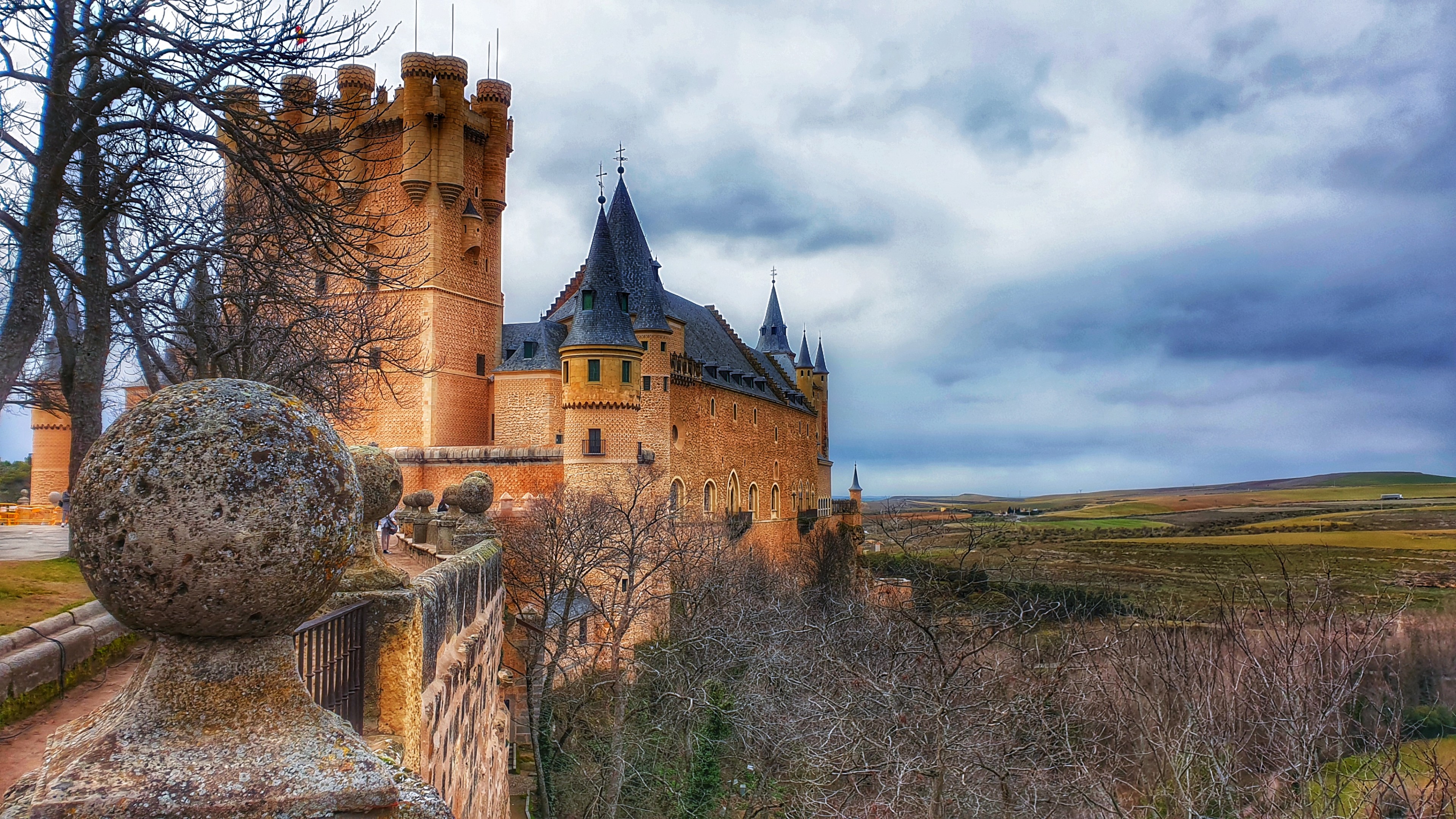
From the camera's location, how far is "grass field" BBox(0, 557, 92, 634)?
6242mm

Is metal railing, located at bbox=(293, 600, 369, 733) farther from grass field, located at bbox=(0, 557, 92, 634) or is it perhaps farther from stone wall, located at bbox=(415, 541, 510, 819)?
grass field, located at bbox=(0, 557, 92, 634)

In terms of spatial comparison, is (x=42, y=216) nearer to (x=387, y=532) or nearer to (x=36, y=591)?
(x=36, y=591)

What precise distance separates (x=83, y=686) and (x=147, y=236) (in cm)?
625

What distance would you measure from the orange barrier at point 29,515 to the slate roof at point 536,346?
14.7 meters

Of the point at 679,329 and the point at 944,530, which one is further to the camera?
the point at 679,329

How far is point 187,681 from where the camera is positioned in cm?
209

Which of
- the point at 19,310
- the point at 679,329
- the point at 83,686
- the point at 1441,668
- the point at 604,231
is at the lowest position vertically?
the point at 1441,668

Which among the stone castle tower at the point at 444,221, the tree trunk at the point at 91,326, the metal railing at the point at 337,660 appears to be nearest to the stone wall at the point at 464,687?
the metal railing at the point at 337,660

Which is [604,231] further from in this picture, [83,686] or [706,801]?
[83,686]

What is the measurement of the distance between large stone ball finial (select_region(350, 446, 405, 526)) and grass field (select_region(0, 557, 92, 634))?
2926 millimetres

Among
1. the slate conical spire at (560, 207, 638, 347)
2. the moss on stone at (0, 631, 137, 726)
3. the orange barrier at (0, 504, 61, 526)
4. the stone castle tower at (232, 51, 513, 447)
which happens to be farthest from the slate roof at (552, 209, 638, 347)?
the moss on stone at (0, 631, 137, 726)

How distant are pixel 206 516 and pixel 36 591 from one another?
726 centimetres

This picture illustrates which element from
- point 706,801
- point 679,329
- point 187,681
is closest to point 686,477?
point 679,329

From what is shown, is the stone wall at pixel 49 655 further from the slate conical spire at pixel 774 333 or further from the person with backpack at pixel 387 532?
the slate conical spire at pixel 774 333
